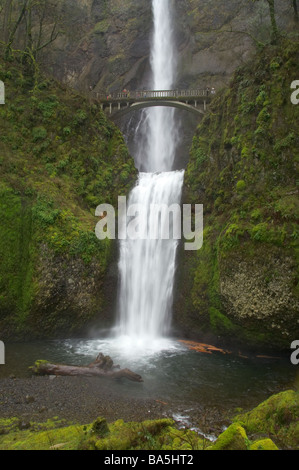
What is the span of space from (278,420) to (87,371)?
603cm

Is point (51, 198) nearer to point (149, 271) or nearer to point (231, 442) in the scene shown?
point (149, 271)

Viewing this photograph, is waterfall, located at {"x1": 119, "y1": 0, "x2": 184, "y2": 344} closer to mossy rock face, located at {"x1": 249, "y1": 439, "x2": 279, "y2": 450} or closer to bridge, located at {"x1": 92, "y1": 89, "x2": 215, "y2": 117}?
bridge, located at {"x1": 92, "y1": 89, "x2": 215, "y2": 117}

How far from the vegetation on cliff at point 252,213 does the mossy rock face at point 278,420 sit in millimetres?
5074

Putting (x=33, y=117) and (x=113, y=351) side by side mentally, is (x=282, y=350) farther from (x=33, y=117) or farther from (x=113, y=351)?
(x=33, y=117)

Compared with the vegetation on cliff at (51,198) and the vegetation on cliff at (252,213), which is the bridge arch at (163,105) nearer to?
the vegetation on cliff at (51,198)

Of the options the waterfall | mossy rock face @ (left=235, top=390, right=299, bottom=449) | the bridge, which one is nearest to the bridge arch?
the bridge

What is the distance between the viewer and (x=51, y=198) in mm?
16688

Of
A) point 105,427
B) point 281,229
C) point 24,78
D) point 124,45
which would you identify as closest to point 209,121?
point 281,229

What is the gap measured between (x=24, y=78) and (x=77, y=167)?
716 cm

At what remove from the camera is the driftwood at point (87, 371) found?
A: 434 inches

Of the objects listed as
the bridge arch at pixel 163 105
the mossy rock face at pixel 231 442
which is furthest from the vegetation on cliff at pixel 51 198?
the mossy rock face at pixel 231 442

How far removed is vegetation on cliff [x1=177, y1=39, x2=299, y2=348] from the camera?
12.9 meters

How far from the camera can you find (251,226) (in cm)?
1383

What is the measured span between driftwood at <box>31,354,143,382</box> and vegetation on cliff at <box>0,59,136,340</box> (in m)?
3.91
